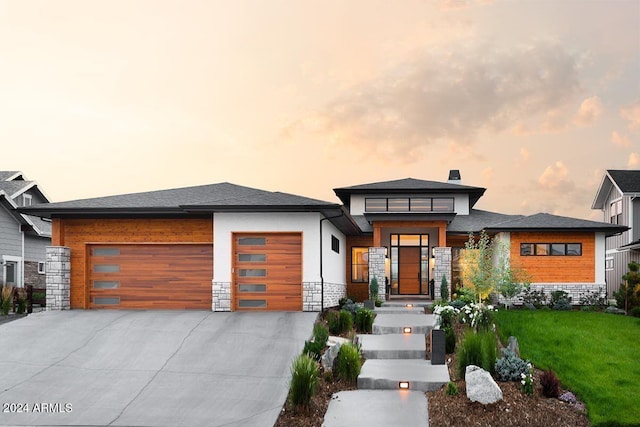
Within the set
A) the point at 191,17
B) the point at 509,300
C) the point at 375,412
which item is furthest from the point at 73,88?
the point at 509,300

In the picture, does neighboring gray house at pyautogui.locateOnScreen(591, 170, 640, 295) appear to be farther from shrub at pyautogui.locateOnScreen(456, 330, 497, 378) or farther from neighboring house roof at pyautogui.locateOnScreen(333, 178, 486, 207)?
shrub at pyautogui.locateOnScreen(456, 330, 497, 378)

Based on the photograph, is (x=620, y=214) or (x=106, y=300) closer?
(x=106, y=300)

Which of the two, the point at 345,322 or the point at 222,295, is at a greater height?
the point at 222,295

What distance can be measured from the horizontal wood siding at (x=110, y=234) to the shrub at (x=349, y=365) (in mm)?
7740

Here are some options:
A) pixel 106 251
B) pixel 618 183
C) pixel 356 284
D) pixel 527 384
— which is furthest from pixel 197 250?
pixel 618 183

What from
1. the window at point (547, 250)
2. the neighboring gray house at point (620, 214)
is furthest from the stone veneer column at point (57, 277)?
the neighboring gray house at point (620, 214)

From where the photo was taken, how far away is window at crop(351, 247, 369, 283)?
26.7 m

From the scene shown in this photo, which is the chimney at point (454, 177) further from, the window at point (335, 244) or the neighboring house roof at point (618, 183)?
the window at point (335, 244)

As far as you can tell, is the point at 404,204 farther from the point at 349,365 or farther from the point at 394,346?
the point at 349,365

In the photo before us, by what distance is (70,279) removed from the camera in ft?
63.8

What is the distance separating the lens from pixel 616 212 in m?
35.0

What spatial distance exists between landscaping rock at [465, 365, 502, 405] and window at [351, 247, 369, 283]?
51.4ft

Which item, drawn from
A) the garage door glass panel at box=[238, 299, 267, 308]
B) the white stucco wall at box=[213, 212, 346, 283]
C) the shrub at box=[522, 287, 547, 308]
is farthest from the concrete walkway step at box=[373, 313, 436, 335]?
the shrub at box=[522, 287, 547, 308]

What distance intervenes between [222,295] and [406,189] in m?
12.0
